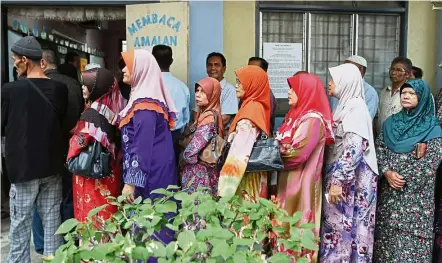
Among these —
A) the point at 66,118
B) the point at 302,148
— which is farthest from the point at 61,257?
the point at 66,118

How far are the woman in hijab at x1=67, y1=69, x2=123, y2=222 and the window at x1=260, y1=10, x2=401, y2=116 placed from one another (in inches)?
88.2

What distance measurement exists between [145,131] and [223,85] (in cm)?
158

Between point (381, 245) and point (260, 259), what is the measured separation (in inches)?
81.0

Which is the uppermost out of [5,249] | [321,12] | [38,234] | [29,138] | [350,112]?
[321,12]

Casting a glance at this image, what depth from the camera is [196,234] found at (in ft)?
5.01

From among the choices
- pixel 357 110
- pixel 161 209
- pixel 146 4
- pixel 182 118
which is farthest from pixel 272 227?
pixel 146 4

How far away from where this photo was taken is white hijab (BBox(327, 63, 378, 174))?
3057 millimetres

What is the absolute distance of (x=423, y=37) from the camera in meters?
5.00

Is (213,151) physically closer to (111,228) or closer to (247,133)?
(247,133)

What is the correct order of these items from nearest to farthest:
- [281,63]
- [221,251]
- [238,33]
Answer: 1. [221,251]
2. [238,33]
3. [281,63]

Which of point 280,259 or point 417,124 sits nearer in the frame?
point 280,259

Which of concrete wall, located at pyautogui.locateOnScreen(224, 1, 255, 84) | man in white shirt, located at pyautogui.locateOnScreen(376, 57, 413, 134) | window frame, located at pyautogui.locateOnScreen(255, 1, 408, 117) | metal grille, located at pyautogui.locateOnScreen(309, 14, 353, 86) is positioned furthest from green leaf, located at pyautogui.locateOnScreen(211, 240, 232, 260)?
metal grille, located at pyautogui.locateOnScreen(309, 14, 353, 86)

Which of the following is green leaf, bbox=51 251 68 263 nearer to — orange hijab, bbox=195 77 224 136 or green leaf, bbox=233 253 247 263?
green leaf, bbox=233 253 247 263

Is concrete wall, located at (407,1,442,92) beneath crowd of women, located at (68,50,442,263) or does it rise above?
above
